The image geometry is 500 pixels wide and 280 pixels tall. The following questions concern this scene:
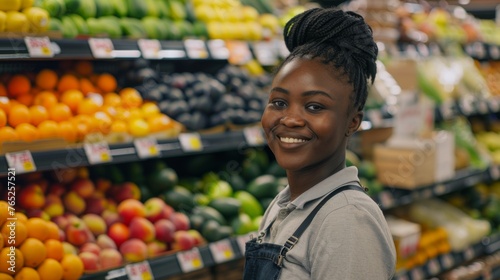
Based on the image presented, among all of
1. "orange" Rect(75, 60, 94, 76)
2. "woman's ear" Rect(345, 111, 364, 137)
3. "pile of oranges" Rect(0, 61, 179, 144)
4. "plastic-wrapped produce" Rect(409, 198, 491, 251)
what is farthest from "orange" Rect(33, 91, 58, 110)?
"plastic-wrapped produce" Rect(409, 198, 491, 251)

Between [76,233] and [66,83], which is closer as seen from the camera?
[76,233]

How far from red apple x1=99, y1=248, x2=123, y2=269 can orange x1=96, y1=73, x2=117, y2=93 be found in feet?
2.65

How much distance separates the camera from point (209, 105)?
2.81 meters

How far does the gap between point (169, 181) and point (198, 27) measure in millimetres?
809

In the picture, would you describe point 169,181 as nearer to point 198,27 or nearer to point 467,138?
point 198,27

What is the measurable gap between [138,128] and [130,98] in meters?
0.26

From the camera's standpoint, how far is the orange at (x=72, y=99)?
2438mm

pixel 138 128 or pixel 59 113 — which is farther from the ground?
pixel 59 113

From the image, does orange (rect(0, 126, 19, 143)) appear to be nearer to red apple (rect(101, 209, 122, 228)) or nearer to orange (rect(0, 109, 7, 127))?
orange (rect(0, 109, 7, 127))

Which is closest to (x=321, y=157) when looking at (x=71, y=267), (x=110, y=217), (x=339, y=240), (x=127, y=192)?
(x=339, y=240)

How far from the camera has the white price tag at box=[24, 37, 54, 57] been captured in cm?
206

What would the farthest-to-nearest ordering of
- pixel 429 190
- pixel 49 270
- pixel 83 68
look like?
pixel 429 190 < pixel 83 68 < pixel 49 270

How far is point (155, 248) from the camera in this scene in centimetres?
232

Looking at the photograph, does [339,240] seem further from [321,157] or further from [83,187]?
[83,187]
